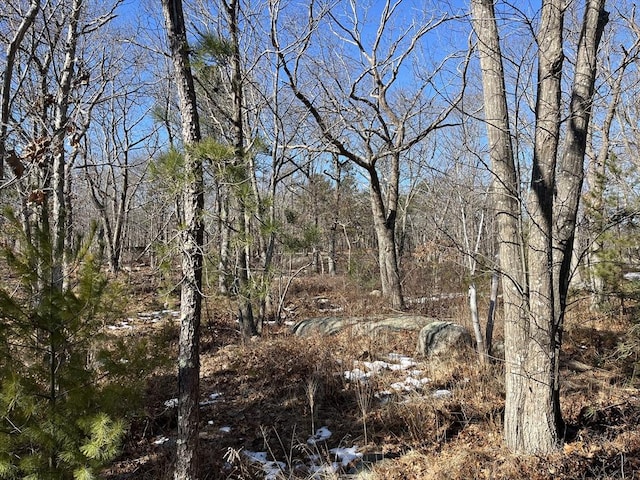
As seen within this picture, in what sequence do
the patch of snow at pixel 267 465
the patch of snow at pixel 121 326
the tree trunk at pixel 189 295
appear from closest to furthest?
1. the tree trunk at pixel 189 295
2. the patch of snow at pixel 267 465
3. the patch of snow at pixel 121 326

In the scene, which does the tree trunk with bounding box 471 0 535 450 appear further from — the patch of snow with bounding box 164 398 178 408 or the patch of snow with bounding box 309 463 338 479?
the patch of snow with bounding box 164 398 178 408

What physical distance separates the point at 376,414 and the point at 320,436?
639 millimetres

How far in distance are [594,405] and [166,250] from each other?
4150 mm

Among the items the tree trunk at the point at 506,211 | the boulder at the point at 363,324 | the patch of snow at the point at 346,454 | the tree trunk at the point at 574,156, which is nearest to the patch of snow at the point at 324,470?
the patch of snow at the point at 346,454

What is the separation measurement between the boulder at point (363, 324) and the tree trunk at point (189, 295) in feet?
14.6

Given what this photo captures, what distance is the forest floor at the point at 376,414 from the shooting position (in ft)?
10.9

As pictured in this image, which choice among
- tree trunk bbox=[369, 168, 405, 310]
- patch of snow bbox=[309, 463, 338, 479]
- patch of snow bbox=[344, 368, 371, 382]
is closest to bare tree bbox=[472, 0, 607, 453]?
patch of snow bbox=[309, 463, 338, 479]

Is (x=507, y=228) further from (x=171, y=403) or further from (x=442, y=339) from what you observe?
(x=171, y=403)

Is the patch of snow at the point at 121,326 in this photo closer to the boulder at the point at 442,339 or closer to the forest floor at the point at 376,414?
the forest floor at the point at 376,414

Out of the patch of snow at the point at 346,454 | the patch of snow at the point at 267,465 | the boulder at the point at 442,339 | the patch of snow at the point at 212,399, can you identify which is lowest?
the patch of snow at the point at 267,465

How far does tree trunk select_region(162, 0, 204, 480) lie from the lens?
308 centimetres

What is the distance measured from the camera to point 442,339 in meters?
6.14

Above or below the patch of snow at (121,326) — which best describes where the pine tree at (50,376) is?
above

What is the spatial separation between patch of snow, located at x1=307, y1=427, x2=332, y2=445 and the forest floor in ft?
0.04
